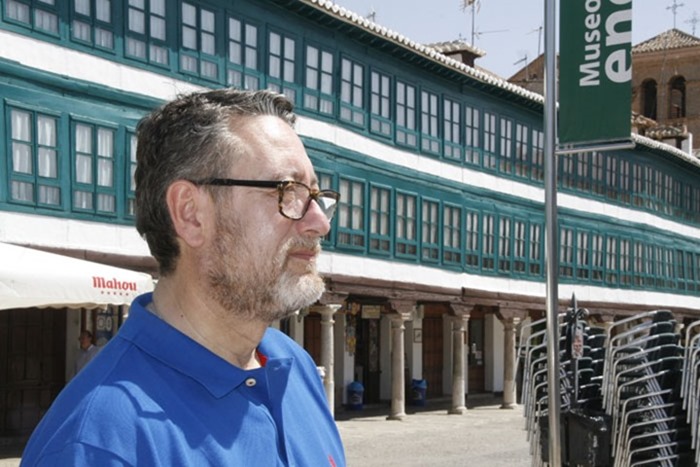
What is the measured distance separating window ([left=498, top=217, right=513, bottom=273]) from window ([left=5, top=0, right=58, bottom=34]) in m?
15.9

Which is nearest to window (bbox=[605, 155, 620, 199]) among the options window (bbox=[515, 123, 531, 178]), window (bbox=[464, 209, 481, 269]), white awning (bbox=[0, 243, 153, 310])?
window (bbox=[515, 123, 531, 178])

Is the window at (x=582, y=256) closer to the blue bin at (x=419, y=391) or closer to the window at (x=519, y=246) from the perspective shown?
the window at (x=519, y=246)

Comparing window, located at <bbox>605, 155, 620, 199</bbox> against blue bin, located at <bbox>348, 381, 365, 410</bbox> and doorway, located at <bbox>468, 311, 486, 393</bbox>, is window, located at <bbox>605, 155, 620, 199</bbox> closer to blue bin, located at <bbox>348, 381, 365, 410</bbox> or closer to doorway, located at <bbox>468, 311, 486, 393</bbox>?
doorway, located at <bbox>468, 311, 486, 393</bbox>

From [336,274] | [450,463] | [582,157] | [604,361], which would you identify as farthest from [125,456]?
[582,157]

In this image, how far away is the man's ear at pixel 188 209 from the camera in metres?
2.35

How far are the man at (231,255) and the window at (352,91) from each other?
71.9 feet

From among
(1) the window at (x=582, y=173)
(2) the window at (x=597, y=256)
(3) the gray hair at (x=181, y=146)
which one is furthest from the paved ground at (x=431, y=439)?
(3) the gray hair at (x=181, y=146)

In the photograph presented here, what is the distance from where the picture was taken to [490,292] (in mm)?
29875

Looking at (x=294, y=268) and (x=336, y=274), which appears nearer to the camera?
(x=294, y=268)

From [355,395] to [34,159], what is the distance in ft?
40.5

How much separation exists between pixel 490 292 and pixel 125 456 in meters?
28.2

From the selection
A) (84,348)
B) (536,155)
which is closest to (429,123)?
(536,155)

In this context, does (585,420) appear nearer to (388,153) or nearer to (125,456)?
(125,456)

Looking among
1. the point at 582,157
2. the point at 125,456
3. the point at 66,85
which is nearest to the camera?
the point at 125,456
